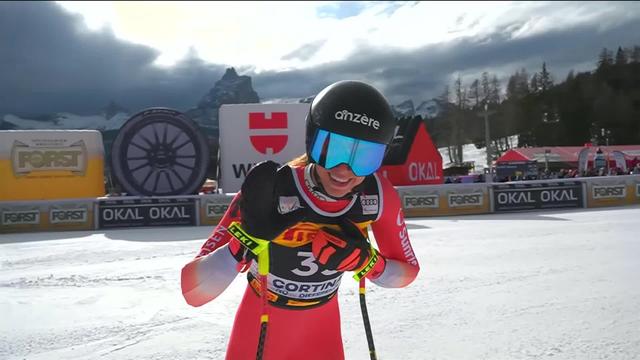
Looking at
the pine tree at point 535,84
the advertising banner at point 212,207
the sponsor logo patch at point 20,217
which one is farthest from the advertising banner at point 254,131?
the pine tree at point 535,84

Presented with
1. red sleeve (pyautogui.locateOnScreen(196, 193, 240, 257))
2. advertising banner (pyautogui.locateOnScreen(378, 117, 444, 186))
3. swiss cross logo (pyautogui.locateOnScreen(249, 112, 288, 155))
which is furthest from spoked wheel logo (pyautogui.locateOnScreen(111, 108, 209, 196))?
red sleeve (pyautogui.locateOnScreen(196, 193, 240, 257))

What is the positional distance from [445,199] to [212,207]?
669 cm

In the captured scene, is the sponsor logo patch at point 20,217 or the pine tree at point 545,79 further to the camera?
the pine tree at point 545,79

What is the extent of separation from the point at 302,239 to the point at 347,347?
2.19 meters

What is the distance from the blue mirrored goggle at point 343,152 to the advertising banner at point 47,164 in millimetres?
14409

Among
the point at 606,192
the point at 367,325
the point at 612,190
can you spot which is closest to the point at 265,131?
the point at 606,192

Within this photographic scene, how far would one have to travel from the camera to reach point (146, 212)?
1289 centimetres

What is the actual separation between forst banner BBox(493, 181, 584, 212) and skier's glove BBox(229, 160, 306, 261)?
13539mm

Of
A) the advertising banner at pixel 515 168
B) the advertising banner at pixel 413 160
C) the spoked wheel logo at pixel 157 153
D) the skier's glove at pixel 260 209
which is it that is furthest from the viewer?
the advertising banner at pixel 515 168

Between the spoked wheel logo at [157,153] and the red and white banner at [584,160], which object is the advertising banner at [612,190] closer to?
the red and white banner at [584,160]

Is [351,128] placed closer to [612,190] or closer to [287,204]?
[287,204]

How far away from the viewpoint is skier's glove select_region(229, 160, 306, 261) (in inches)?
54.1

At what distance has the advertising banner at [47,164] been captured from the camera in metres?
13.6

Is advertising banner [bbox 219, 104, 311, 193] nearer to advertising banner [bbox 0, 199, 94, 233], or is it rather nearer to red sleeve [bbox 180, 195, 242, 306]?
advertising banner [bbox 0, 199, 94, 233]
